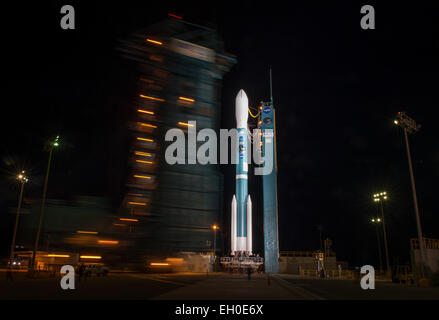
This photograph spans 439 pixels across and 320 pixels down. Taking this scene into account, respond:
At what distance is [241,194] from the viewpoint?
66.3 metres

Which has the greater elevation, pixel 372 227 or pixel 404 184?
pixel 404 184

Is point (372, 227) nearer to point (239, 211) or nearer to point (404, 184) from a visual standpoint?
point (404, 184)

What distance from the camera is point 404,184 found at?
207 feet

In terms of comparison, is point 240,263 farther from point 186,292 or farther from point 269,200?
point 186,292

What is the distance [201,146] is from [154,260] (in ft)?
30.6

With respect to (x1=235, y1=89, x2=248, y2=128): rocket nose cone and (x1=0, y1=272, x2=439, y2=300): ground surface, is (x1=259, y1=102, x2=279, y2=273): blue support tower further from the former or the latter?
(x1=0, y1=272, x2=439, y2=300): ground surface

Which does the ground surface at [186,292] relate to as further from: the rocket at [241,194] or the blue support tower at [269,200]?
the rocket at [241,194]

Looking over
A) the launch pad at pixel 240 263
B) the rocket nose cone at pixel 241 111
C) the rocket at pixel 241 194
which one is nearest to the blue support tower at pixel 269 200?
the rocket nose cone at pixel 241 111

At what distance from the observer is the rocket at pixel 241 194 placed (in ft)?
213

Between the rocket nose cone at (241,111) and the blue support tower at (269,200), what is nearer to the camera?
the blue support tower at (269,200)

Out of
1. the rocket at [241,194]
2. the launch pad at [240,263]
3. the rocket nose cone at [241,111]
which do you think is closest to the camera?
the launch pad at [240,263]

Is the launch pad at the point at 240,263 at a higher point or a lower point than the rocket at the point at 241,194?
lower

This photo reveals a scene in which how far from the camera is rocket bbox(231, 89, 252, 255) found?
65.0 metres
